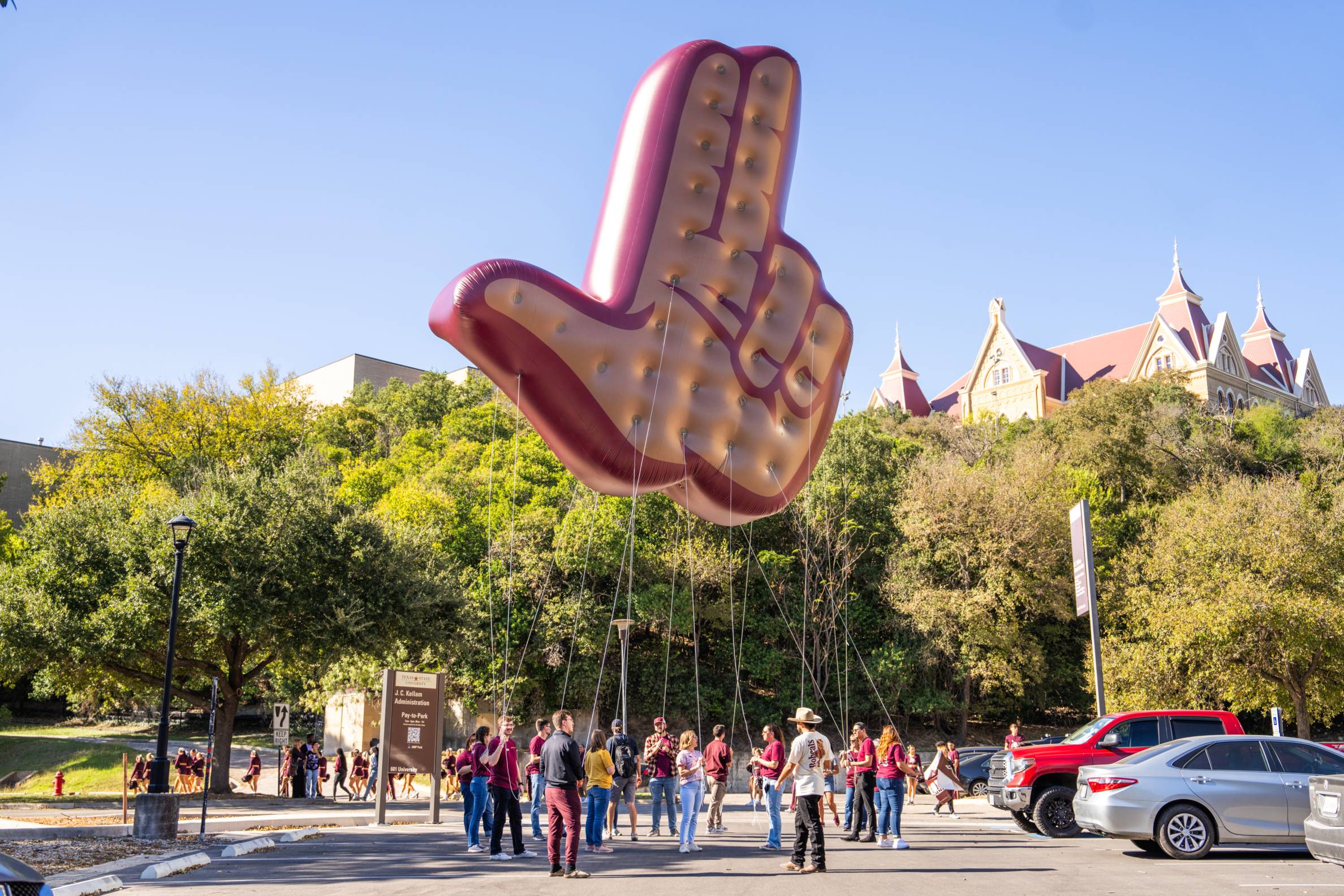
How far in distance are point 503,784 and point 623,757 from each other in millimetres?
2978

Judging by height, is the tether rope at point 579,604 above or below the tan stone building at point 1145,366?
below

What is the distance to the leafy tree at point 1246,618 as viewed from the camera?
30703mm

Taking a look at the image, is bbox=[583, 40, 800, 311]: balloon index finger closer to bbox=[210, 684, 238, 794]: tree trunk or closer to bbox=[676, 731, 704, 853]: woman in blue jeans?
bbox=[676, 731, 704, 853]: woman in blue jeans

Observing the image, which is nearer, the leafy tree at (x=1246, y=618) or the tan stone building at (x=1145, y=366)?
the leafy tree at (x=1246, y=618)

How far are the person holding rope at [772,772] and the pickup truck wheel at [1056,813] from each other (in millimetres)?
3806

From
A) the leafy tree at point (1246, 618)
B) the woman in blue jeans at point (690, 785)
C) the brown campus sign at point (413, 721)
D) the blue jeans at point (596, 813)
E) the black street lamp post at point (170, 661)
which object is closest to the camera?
the woman in blue jeans at point (690, 785)

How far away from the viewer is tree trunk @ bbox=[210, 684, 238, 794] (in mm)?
25312

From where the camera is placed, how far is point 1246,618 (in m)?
30.7

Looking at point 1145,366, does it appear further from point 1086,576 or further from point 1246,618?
point 1086,576

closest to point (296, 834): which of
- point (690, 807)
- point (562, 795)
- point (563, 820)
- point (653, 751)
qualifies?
point (653, 751)

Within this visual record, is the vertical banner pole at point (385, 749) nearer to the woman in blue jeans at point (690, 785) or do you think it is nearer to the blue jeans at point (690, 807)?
the woman in blue jeans at point (690, 785)

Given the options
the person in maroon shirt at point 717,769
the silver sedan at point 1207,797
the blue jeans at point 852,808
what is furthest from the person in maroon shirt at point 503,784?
the silver sedan at point 1207,797

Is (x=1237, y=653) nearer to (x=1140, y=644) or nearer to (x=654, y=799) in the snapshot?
(x=1140, y=644)

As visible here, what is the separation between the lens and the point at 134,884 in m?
9.66
